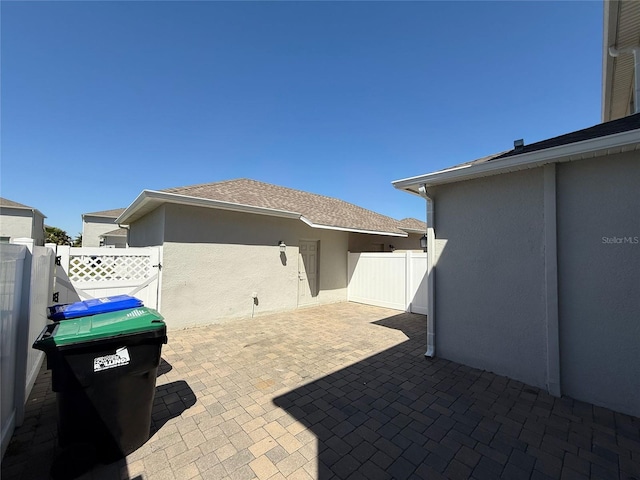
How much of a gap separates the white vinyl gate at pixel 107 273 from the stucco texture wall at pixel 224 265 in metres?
0.33

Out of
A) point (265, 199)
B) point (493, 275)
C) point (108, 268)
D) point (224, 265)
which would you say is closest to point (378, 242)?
point (265, 199)

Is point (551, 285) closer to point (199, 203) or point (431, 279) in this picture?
point (431, 279)

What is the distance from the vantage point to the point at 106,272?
6.11 m

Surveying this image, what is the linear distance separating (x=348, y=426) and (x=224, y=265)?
19.4 feet

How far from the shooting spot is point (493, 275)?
4453 mm

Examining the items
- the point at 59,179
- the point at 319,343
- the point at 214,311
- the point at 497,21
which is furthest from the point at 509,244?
the point at 59,179

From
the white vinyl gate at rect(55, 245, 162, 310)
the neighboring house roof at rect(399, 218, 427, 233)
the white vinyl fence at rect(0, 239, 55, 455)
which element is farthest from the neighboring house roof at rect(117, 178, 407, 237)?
the white vinyl fence at rect(0, 239, 55, 455)

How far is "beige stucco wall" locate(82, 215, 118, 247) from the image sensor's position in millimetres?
27062

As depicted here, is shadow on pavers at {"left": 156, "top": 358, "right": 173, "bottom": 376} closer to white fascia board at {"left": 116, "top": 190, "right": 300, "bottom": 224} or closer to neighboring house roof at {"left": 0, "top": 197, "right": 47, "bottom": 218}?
white fascia board at {"left": 116, "top": 190, "right": 300, "bottom": 224}

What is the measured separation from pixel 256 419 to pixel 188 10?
9164 mm

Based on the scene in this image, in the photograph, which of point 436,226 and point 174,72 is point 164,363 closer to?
point 436,226

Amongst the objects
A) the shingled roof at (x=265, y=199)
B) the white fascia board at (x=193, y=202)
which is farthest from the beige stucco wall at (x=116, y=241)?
the white fascia board at (x=193, y=202)

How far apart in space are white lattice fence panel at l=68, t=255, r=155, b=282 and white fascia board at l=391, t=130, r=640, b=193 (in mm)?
7063

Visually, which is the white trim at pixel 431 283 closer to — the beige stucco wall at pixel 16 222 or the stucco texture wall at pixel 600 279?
the stucco texture wall at pixel 600 279
